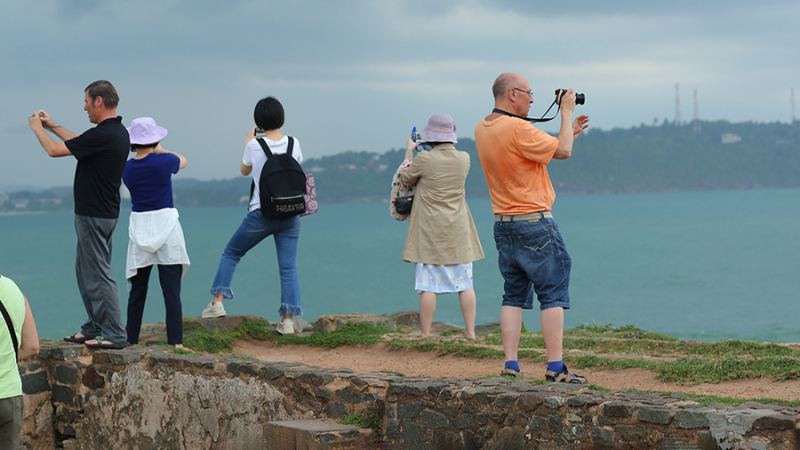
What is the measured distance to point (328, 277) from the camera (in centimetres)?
6188

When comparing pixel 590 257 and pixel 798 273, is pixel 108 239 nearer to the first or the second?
pixel 798 273

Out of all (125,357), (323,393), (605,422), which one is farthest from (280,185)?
(605,422)

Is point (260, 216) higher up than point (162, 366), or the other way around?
point (260, 216)

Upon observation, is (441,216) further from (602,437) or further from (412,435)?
(602,437)

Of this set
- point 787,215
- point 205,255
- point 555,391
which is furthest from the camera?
point 787,215

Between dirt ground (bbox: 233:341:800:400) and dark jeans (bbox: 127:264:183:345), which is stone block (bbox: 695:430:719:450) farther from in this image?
dark jeans (bbox: 127:264:183:345)

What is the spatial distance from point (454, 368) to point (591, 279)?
177 ft

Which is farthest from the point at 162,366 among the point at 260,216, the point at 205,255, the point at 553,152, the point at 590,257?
the point at 205,255

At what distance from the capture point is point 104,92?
229 inches

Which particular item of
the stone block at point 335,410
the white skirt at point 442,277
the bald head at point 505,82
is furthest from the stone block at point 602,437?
the white skirt at point 442,277

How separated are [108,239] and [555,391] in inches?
147

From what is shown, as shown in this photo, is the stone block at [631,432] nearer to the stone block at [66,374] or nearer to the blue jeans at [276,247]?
the blue jeans at [276,247]

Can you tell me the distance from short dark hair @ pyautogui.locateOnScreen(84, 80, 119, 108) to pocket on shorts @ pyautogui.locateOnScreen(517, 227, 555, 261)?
3272mm

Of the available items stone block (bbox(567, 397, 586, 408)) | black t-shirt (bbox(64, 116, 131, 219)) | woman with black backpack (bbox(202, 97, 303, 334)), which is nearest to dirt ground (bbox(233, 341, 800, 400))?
woman with black backpack (bbox(202, 97, 303, 334))
